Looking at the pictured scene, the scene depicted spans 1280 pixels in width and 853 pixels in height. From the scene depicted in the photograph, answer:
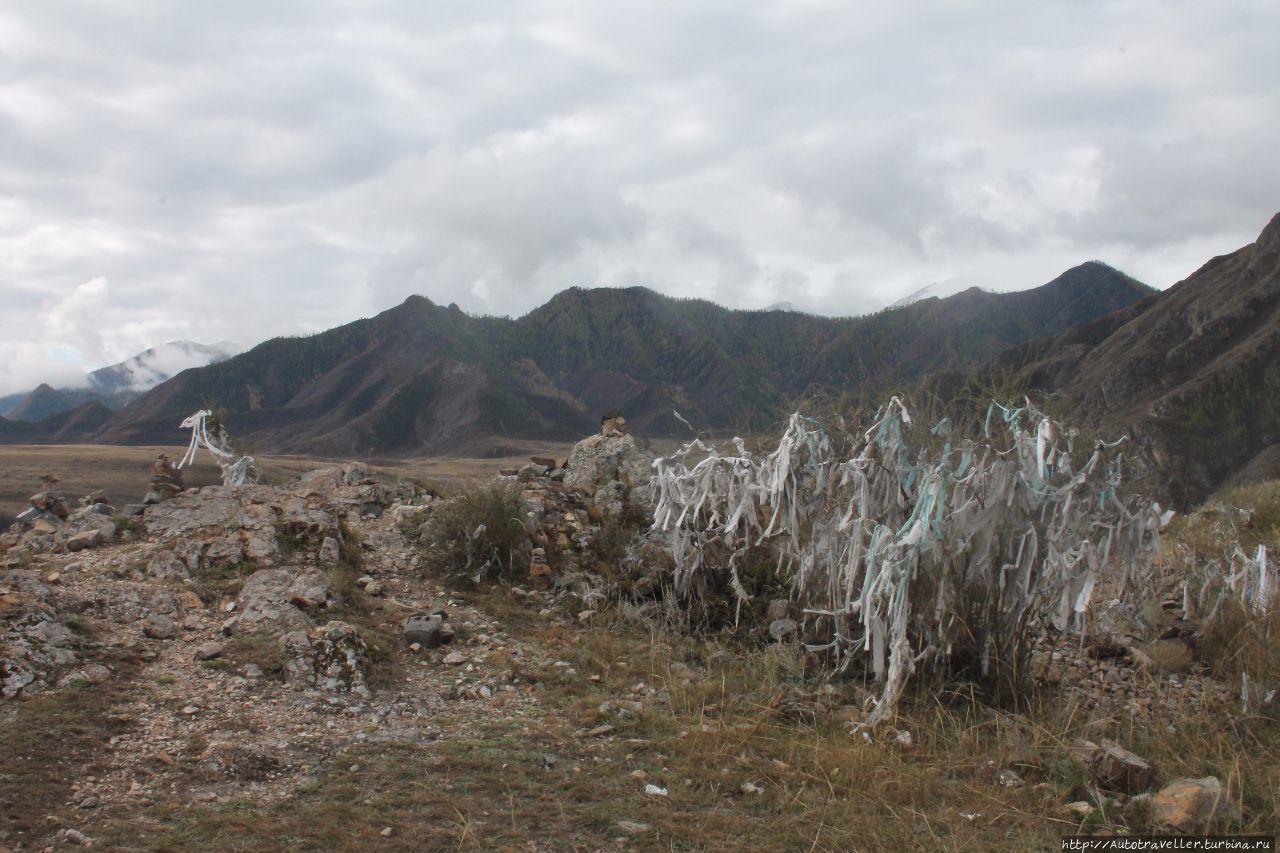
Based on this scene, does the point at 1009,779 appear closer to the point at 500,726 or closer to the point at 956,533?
the point at 956,533

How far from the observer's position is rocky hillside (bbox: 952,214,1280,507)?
110 ft

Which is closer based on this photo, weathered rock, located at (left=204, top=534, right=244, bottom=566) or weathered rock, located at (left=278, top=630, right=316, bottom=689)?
weathered rock, located at (left=278, top=630, right=316, bottom=689)

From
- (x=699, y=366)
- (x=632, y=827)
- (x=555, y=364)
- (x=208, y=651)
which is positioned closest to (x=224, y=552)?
(x=208, y=651)

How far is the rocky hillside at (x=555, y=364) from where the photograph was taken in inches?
3265

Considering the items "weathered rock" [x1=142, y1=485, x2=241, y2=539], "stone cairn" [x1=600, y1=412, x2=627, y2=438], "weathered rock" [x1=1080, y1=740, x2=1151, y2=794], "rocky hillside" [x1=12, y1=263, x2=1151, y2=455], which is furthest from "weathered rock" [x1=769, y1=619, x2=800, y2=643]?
"rocky hillside" [x1=12, y1=263, x2=1151, y2=455]

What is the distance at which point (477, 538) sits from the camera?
8.33 m

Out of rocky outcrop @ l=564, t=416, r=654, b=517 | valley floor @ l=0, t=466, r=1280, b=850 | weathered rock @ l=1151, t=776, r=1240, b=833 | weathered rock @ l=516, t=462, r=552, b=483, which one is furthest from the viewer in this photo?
weathered rock @ l=516, t=462, r=552, b=483

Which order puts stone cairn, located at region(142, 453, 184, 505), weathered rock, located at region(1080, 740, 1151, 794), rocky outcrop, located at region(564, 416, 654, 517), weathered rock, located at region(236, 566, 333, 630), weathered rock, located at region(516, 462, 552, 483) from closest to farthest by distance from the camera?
1. weathered rock, located at region(1080, 740, 1151, 794)
2. weathered rock, located at region(236, 566, 333, 630)
3. stone cairn, located at region(142, 453, 184, 505)
4. rocky outcrop, located at region(564, 416, 654, 517)
5. weathered rock, located at region(516, 462, 552, 483)

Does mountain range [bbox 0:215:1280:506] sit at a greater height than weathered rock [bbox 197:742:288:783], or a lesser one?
greater

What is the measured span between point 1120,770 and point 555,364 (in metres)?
109

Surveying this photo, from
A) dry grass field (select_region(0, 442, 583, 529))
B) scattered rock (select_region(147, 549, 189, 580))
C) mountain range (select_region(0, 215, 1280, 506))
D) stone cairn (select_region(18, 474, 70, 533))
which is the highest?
mountain range (select_region(0, 215, 1280, 506))

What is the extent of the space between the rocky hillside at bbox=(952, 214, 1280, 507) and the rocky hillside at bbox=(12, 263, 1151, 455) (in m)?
17.0

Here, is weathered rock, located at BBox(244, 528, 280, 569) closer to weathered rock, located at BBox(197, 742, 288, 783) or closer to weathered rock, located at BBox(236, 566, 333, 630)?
weathered rock, located at BBox(236, 566, 333, 630)

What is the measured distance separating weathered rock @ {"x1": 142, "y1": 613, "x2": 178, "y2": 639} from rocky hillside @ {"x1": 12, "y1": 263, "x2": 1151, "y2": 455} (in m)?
64.5
